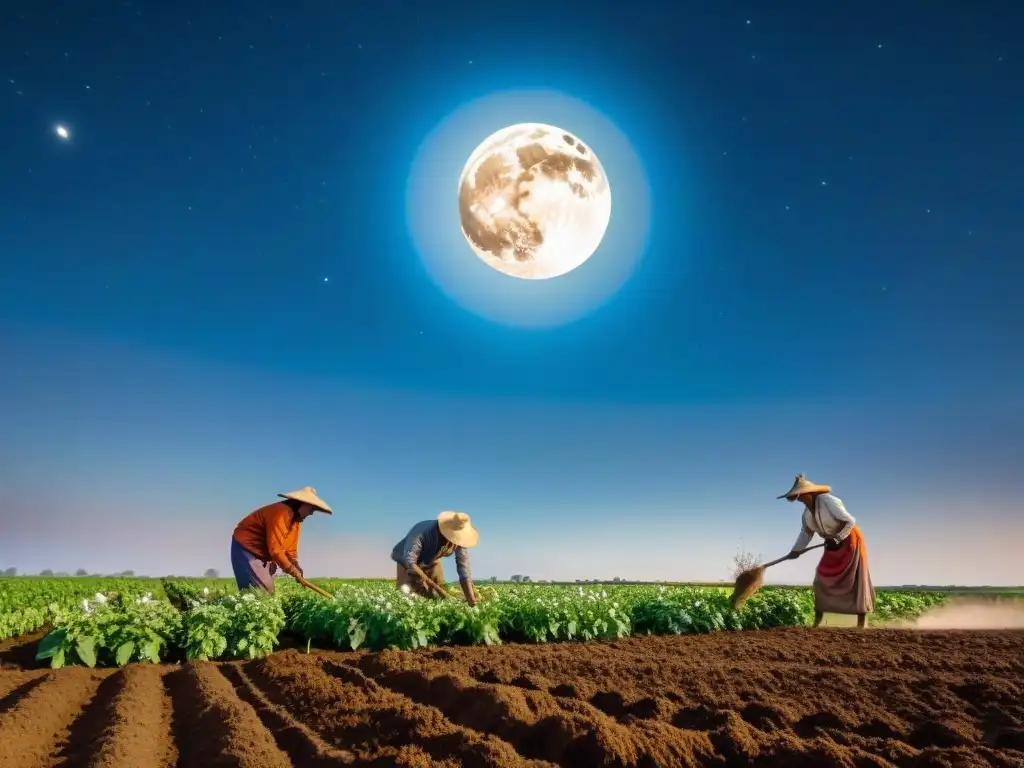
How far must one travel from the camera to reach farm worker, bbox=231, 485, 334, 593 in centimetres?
996

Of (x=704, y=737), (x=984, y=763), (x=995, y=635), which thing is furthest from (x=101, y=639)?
(x=995, y=635)

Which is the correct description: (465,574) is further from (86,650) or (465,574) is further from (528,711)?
(528,711)

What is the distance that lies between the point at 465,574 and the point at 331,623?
2.17 meters

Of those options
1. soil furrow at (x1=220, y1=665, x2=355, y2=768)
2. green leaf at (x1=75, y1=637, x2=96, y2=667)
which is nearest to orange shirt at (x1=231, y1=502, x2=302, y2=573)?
green leaf at (x1=75, y1=637, x2=96, y2=667)

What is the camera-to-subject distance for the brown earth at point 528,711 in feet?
13.3

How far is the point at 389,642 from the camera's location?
8.48 m

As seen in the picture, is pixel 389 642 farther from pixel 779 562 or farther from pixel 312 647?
pixel 779 562

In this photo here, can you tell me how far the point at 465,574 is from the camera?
10.2 meters

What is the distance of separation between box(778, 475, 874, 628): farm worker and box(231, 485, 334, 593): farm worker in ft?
24.9

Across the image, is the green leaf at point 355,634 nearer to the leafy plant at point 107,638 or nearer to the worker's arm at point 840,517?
the leafy plant at point 107,638

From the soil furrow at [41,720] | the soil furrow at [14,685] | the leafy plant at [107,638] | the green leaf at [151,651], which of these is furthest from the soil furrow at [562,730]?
the leafy plant at [107,638]

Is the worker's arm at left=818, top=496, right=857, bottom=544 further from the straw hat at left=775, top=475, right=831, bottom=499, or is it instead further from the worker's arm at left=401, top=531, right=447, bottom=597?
the worker's arm at left=401, top=531, right=447, bottom=597

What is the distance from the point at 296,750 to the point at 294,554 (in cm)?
585

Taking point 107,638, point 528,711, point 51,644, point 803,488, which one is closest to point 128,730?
point 528,711
